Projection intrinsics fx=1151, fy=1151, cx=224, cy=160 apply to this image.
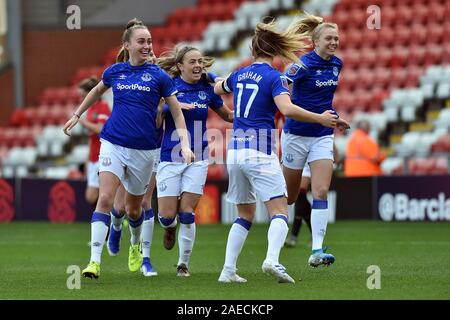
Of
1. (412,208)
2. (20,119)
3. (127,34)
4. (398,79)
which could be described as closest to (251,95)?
(127,34)

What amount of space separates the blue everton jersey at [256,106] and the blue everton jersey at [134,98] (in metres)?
0.91

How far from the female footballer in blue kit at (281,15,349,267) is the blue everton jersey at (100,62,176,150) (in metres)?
1.54

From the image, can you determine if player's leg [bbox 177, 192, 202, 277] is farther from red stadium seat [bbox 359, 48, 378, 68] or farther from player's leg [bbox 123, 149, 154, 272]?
red stadium seat [bbox 359, 48, 378, 68]

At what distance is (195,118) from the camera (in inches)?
444

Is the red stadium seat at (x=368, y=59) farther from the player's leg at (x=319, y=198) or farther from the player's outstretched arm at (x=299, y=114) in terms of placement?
the player's outstretched arm at (x=299, y=114)

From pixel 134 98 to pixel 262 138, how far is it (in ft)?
4.55

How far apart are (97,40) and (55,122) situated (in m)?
3.00

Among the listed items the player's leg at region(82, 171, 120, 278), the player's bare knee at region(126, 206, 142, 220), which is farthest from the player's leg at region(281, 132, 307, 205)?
the player's leg at region(82, 171, 120, 278)

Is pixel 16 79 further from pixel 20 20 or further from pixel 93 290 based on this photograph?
pixel 93 290

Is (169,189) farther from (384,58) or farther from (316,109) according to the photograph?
(384,58)

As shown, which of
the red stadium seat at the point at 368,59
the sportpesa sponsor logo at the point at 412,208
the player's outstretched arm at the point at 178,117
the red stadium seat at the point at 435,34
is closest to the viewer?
the player's outstretched arm at the point at 178,117

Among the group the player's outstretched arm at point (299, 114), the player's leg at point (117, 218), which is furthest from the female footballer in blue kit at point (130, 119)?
the player's leg at point (117, 218)

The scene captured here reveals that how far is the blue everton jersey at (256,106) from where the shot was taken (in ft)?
32.3
